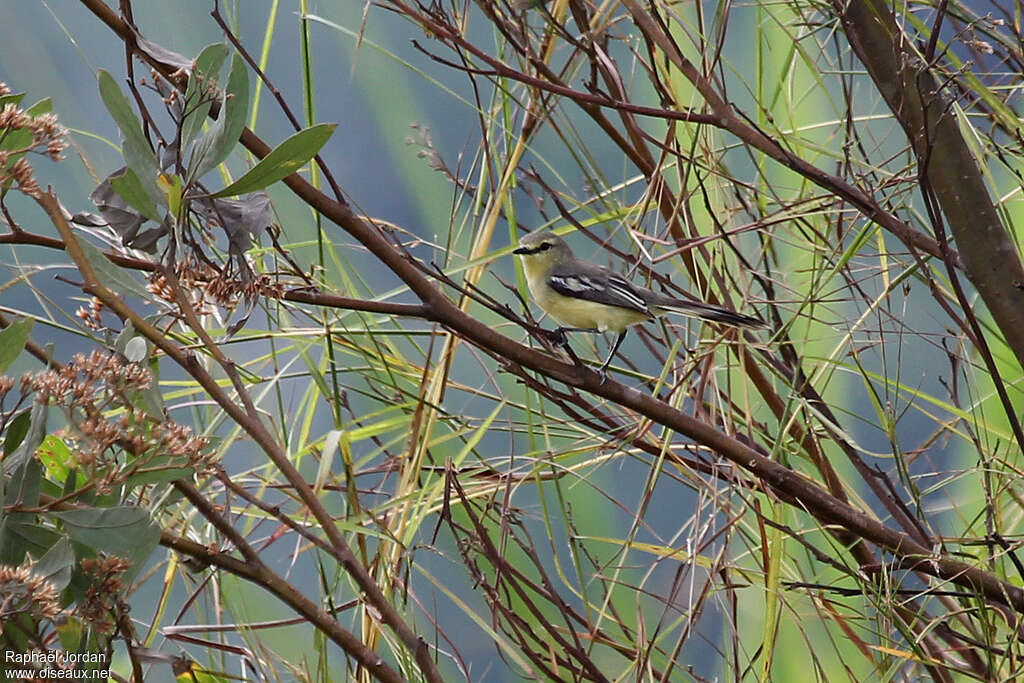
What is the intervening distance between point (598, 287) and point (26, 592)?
129 centimetres

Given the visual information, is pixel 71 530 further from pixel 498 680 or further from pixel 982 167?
pixel 498 680

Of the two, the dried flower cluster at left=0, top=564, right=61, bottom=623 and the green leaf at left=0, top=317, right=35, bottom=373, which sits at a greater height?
the green leaf at left=0, top=317, right=35, bottom=373

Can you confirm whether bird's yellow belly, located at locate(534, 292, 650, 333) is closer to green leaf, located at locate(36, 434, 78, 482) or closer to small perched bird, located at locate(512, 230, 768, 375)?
small perched bird, located at locate(512, 230, 768, 375)

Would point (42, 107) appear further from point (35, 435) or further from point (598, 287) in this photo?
point (598, 287)

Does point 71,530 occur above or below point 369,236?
below

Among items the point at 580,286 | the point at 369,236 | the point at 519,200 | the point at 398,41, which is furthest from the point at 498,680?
the point at 369,236

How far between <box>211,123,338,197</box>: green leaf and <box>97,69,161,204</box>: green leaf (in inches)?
1.4

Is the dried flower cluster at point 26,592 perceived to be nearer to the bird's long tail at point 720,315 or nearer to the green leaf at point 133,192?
the green leaf at point 133,192

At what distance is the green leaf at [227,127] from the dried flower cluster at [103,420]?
119mm

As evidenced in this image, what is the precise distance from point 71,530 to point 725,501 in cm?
76

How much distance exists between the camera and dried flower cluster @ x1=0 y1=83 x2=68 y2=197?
1.67ft

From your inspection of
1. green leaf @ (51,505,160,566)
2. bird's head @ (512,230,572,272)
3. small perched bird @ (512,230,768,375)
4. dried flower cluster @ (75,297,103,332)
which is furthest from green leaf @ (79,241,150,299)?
bird's head @ (512,230,572,272)

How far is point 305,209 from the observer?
1537mm

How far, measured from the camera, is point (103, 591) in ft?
1.68
